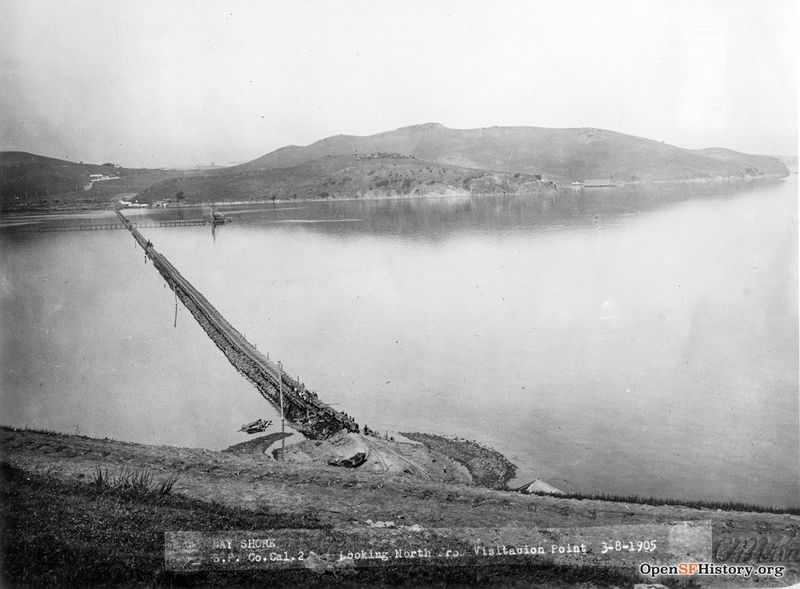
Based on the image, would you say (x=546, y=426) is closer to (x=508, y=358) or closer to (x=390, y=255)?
(x=508, y=358)

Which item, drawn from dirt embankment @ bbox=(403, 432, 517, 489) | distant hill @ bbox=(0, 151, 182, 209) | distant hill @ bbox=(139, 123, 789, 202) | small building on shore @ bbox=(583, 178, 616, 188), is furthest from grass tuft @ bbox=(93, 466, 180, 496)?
small building on shore @ bbox=(583, 178, 616, 188)

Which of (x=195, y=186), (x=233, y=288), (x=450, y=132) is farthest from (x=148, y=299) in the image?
(x=450, y=132)

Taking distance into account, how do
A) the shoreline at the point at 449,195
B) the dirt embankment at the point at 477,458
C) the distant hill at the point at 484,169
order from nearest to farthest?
the dirt embankment at the point at 477,458 → the shoreline at the point at 449,195 → the distant hill at the point at 484,169

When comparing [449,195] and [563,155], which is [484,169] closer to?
[563,155]

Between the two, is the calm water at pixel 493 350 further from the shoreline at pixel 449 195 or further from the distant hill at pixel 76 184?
the shoreline at pixel 449 195

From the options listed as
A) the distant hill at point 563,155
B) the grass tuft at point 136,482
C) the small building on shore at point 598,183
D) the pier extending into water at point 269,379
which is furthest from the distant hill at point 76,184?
the small building on shore at point 598,183

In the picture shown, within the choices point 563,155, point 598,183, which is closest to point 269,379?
point 598,183
